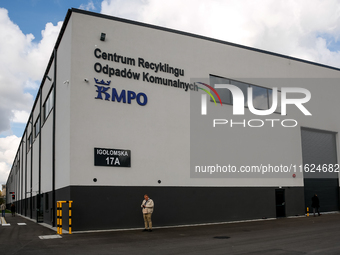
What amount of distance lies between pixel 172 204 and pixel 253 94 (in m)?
9.30

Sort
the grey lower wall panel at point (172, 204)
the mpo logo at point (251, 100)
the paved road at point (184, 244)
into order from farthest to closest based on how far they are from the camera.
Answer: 1. the mpo logo at point (251, 100)
2. the grey lower wall panel at point (172, 204)
3. the paved road at point (184, 244)

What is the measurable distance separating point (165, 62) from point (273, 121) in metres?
8.80

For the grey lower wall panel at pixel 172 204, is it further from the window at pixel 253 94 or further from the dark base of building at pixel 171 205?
the window at pixel 253 94

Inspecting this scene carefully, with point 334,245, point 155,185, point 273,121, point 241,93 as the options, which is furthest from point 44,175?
point 334,245

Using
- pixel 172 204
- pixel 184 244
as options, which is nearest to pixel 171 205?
pixel 172 204

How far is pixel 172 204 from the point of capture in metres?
19.1

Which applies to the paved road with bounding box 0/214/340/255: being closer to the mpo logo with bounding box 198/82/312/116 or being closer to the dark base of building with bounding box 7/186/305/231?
the dark base of building with bounding box 7/186/305/231

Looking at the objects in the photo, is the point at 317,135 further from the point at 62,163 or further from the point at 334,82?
the point at 62,163

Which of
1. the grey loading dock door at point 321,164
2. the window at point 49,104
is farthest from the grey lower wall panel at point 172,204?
the window at point 49,104

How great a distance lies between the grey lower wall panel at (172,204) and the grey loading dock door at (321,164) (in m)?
2.14

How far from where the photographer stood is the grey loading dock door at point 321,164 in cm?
2573

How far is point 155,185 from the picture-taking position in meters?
18.7

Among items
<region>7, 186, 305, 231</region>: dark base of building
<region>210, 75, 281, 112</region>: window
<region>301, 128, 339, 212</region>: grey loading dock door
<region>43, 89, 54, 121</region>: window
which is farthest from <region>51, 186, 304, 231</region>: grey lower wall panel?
<region>43, 89, 54, 121</region>: window

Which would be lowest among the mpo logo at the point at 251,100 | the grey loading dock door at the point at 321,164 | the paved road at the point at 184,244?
the paved road at the point at 184,244
